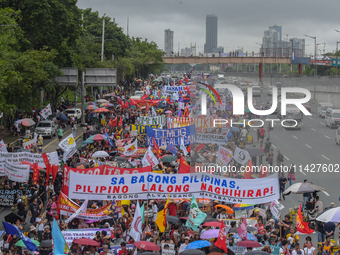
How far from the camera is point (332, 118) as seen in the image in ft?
67.9

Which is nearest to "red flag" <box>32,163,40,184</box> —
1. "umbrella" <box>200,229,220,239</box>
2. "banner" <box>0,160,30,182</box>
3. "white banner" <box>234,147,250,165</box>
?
"banner" <box>0,160,30,182</box>

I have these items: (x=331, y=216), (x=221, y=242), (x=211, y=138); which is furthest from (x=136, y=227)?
(x=211, y=138)

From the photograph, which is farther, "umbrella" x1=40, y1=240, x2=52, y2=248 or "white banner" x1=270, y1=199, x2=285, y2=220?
A: "white banner" x1=270, y1=199, x2=285, y2=220

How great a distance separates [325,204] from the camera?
774 inches

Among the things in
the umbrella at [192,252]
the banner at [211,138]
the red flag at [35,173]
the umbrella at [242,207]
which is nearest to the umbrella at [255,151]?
the banner at [211,138]

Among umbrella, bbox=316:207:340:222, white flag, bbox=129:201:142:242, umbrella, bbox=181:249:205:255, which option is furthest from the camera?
umbrella, bbox=316:207:340:222

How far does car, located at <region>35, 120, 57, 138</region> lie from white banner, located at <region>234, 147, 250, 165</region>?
21.0 metres

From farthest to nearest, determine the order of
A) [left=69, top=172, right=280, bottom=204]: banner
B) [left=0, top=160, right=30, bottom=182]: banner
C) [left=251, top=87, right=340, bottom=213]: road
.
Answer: [left=251, top=87, right=340, bottom=213]: road < [left=0, top=160, right=30, bottom=182]: banner < [left=69, top=172, right=280, bottom=204]: banner

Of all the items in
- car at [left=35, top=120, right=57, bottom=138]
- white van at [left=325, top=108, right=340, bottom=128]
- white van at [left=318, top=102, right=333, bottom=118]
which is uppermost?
white van at [left=318, top=102, right=333, bottom=118]

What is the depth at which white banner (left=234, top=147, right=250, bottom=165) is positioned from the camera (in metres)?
19.7

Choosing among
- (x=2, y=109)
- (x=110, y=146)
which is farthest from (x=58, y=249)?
(x=2, y=109)

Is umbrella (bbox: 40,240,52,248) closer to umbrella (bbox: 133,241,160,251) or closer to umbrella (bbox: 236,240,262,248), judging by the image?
umbrella (bbox: 133,241,160,251)

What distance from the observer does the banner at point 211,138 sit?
73.5ft

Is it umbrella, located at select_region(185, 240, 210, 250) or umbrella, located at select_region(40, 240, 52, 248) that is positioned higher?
umbrella, located at select_region(185, 240, 210, 250)
